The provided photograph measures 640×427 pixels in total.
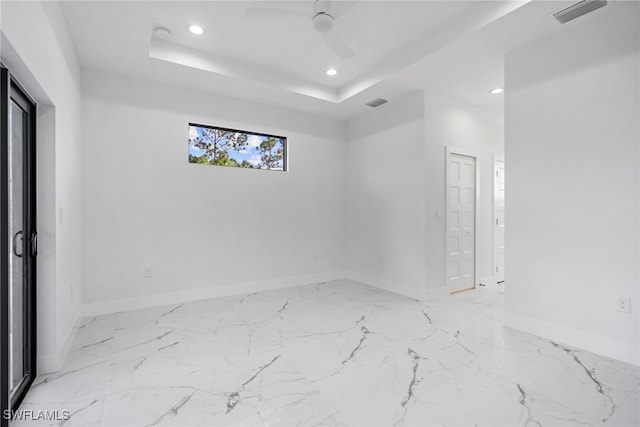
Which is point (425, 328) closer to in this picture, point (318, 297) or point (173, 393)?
point (318, 297)

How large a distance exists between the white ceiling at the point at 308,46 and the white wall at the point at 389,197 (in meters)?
0.47

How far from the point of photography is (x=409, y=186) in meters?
4.39

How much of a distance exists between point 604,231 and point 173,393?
11.1ft

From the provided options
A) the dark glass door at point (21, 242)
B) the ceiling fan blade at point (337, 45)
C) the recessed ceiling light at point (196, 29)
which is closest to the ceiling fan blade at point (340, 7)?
the ceiling fan blade at point (337, 45)

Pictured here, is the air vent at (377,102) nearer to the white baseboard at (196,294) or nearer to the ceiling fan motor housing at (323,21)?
the ceiling fan motor housing at (323,21)

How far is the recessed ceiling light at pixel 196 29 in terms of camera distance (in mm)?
3077

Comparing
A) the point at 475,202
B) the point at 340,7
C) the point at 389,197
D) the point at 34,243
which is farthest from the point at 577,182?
the point at 34,243

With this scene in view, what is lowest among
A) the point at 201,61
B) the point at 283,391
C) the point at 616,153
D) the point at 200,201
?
the point at 283,391

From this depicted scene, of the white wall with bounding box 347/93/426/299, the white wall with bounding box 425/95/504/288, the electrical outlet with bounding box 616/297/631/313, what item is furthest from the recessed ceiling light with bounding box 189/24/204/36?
the electrical outlet with bounding box 616/297/631/313

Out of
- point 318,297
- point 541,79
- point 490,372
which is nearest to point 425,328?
point 490,372

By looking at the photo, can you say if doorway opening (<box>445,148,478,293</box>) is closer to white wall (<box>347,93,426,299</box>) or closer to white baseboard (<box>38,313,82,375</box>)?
white wall (<box>347,93,426,299</box>)

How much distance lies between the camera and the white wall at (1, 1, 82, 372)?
1728mm

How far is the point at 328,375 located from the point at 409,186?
112 inches

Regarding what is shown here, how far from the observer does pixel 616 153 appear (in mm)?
2514
